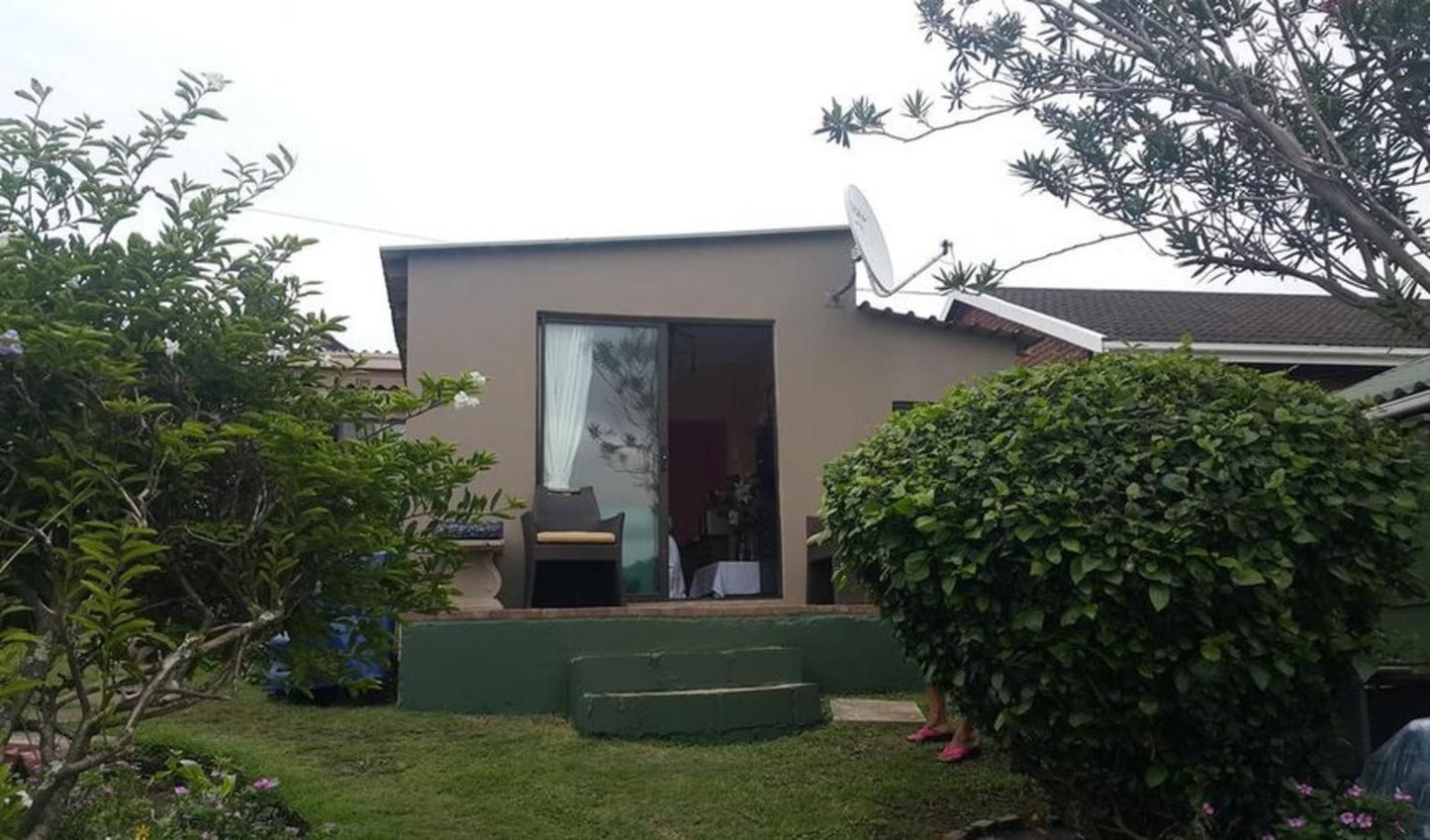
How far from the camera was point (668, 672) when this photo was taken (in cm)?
639

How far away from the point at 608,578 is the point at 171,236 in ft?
16.1

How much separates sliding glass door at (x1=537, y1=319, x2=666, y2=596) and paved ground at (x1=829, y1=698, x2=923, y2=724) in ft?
7.22

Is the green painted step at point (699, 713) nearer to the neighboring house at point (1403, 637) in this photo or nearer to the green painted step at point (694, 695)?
the green painted step at point (694, 695)

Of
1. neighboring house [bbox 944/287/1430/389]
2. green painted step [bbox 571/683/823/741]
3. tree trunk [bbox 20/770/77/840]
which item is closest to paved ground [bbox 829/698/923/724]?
green painted step [bbox 571/683/823/741]

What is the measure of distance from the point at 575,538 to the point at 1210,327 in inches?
294

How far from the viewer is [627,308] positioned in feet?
28.3

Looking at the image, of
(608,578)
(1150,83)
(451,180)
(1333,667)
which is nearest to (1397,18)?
(1150,83)

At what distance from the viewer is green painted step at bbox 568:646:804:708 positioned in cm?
637

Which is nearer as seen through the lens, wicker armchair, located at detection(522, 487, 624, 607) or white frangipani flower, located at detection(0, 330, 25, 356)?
white frangipani flower, located at detection(0, 330, 25, 356)

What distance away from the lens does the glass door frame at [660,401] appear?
27.6 ft

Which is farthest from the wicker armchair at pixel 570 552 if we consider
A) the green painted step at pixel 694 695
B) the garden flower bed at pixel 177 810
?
the garden flower bed at pixel 177 810

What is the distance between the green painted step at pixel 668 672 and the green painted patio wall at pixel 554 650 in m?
A: 0.28

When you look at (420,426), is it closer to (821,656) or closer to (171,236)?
(821,656)

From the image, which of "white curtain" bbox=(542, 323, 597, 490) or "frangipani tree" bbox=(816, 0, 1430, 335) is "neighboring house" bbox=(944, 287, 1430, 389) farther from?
"frangipani tree" bbox=(816, 0, 1430, 335)
